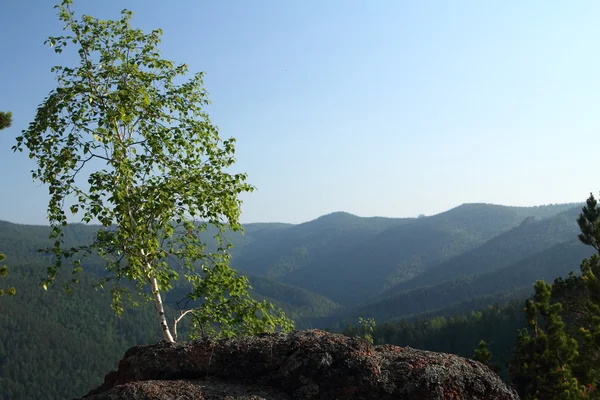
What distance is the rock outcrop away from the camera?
20.7 ft

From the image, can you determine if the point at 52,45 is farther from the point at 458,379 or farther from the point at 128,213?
the point at 458,379

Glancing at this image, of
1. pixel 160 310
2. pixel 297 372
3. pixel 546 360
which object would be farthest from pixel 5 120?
pixel 546 360

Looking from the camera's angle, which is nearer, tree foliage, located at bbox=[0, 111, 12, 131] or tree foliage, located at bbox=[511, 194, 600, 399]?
tree foliage, located at bbox=[0, 111, 12, 131]

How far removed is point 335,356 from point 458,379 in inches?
64.9

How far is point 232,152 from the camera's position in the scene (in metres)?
13.0

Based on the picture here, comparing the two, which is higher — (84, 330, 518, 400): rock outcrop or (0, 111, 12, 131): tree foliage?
(0, 111, 12, 131): tree foliage

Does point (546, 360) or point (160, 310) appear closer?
point (160, 310)

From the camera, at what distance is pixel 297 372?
664 centimetres

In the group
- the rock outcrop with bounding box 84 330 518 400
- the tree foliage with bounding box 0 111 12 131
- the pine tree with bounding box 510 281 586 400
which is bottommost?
the pine tree with bounding box 510 281 586 400

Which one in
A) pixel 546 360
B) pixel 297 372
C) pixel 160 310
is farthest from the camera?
pixel 546 360

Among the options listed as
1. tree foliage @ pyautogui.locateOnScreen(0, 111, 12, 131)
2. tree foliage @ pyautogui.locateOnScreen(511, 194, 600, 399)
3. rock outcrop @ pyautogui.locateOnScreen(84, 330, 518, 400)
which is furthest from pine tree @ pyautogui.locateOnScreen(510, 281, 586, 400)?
tree foliage @ pyautogui.locateOnScreen(0, 111, 12, 131)

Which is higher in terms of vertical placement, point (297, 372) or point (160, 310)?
point (160, 310)

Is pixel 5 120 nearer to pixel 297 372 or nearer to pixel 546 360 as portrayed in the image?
pixel 297 372

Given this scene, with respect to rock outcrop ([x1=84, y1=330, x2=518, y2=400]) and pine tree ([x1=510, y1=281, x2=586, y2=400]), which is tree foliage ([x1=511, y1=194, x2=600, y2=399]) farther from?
rock outcrop ([x1=84, y1=330, x2=518, y2=400])
